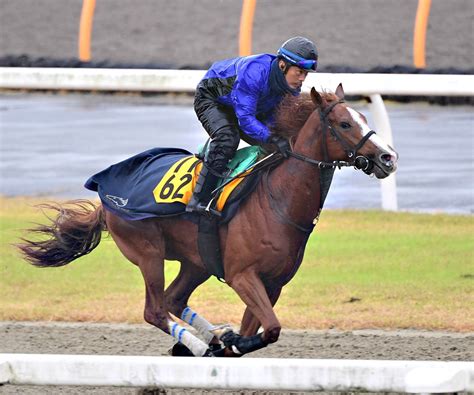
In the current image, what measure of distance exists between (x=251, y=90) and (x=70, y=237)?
145cm

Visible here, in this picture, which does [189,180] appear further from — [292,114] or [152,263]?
[292,114]

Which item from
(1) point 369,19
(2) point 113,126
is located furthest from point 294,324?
(1) point 369,19

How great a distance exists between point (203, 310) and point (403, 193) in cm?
373

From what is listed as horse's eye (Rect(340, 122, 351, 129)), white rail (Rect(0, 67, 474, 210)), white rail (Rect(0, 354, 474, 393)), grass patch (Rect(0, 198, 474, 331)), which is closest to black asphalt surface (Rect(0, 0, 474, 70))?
white rail (Rect(0, 67, 474, 210))

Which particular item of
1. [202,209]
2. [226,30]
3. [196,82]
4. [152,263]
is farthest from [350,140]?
[226,30]

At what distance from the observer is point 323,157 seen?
6215mm

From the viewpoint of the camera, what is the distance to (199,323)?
6.78 meters

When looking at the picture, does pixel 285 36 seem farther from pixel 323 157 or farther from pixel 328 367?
pixel 328 367

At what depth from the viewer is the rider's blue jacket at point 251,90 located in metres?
6.25

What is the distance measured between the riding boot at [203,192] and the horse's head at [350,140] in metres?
0.58

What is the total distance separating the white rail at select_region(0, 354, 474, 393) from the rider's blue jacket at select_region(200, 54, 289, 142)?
5.24 ft

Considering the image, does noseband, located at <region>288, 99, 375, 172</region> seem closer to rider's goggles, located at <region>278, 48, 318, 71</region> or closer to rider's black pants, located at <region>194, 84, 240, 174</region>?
rider's goggles, located at <region>278, 48, 318, 71</region>

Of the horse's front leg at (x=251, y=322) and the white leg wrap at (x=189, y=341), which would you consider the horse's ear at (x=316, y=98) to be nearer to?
the horse's front leg at (x=251, y=322)

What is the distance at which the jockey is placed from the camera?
20.5 feet
